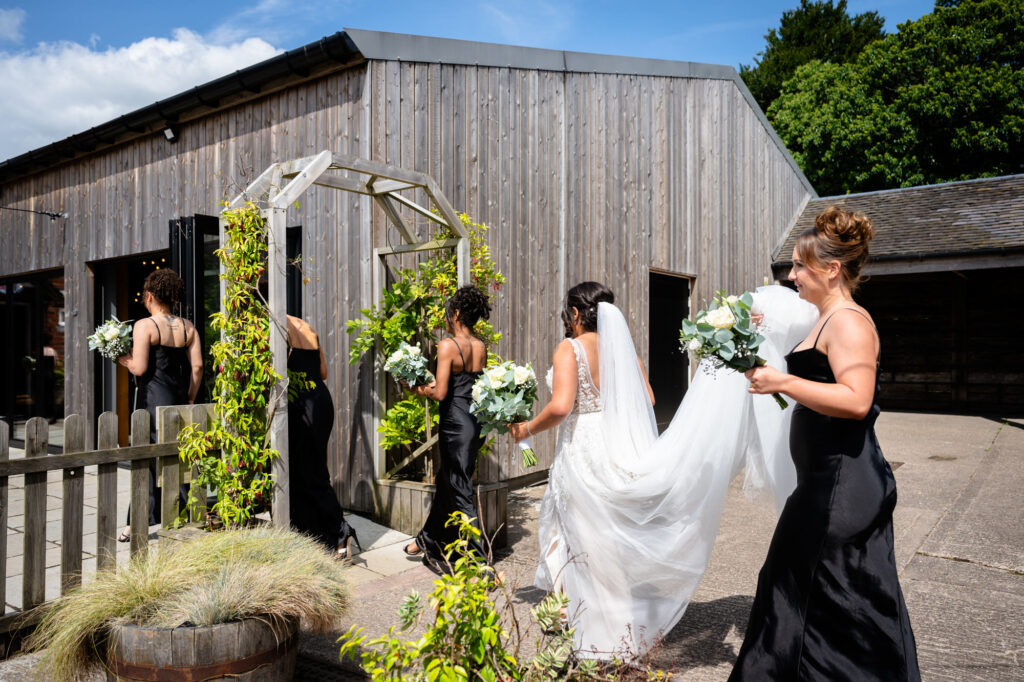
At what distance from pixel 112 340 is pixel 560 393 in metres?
3.88

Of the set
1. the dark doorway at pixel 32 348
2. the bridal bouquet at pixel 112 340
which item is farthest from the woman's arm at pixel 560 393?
the dark doorway at pixel 32 348

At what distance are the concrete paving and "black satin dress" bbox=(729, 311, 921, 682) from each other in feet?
1.97

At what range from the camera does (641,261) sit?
9.13 metres

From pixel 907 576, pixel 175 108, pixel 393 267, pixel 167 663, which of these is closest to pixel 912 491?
pixel 907 576

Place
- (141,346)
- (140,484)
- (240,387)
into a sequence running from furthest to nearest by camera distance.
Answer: (141,346), (240,387), (140,484)

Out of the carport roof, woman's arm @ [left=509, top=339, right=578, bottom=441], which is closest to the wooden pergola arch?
woman's arm @ [left=509, top=339, right=578, bottom=441]

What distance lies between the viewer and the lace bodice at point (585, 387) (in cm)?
349

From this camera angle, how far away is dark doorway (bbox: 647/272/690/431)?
35.4ft

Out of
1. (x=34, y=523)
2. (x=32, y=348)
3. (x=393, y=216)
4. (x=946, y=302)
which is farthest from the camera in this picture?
(x=946, y=302)

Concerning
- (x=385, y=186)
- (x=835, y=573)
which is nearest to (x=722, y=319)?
(x=835, y=573)

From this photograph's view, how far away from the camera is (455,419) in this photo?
4738 millimetres

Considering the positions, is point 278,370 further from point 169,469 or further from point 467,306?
point 467,306

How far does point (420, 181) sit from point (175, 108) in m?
3.76

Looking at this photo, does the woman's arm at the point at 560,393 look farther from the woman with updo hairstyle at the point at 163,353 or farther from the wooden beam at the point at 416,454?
the woman with updo hairstyle at the point at 163,353
